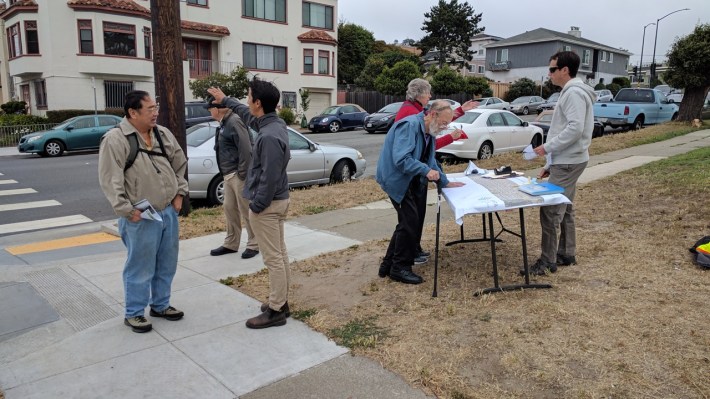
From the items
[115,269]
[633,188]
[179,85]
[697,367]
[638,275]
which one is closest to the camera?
[697,367]

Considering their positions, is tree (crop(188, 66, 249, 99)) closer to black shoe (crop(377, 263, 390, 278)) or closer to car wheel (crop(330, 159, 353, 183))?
car wheel (crop(330, 159, 353, 183))

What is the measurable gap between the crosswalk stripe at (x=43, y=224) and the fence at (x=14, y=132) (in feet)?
52.2

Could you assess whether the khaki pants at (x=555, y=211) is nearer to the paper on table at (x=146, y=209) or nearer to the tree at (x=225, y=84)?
the paper on table at (x=146, y=209)

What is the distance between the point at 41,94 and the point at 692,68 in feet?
101

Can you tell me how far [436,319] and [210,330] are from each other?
5.93 ft

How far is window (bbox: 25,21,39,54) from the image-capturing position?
28.3 m

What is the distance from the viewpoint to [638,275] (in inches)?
202

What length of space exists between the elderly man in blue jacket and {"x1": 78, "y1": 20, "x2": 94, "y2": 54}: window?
27.7m

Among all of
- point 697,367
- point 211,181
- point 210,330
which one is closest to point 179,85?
point 211,181

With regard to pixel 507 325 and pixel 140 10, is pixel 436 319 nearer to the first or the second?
pixel 507 325

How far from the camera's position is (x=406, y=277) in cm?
521

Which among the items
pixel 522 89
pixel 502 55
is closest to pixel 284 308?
pixel 522 89

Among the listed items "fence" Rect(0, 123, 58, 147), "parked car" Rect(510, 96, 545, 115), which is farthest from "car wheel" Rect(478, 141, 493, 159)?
"parked car" Rect(510, 96, 545, 115)

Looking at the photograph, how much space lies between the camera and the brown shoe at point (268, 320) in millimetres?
4320
